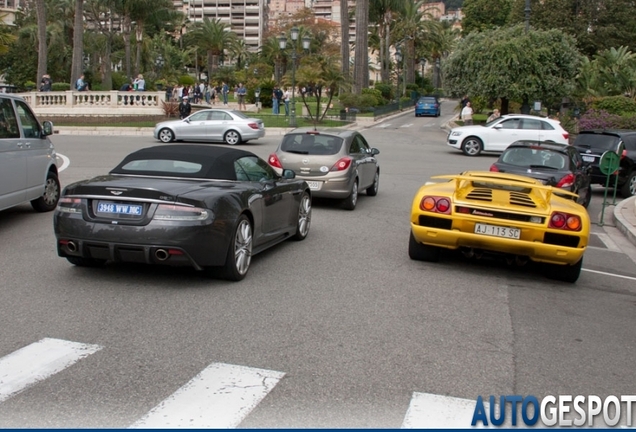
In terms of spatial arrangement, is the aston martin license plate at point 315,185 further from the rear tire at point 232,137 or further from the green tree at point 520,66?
the green tree at point 520,66

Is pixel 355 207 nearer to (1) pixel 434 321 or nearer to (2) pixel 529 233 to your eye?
(2) pixel 529 233

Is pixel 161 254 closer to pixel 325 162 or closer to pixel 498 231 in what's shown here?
pixel 498 231

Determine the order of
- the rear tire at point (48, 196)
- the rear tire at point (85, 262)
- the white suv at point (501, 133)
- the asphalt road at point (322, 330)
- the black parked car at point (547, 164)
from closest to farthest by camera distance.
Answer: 1. the asphalt road at point (322, 330)
2. the rear tire at point (85, 262)
3. the rear tire at point (48, 196)
4. the black parked car at point (547, 164)
5. the white suv at point (501, 133)

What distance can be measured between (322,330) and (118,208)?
2.51 meters

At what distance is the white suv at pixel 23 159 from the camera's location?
414 inches

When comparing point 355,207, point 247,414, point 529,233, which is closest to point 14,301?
point 247,414

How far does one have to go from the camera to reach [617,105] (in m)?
34.5

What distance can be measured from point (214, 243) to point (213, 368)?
222 centimetres

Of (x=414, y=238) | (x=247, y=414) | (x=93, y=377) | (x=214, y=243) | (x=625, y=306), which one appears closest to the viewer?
(x=247, y=414)

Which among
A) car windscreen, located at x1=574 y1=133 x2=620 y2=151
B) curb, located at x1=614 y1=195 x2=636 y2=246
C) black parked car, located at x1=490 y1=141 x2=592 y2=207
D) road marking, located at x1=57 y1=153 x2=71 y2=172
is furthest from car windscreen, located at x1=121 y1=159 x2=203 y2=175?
car windscreen, located at x1=574 y1=133 x2=620 y2=151

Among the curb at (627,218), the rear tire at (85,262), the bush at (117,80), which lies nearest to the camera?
the rear tire at (85,262)

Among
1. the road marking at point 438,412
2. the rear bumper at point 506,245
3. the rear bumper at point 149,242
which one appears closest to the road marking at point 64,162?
the rear bumper at point 149,242

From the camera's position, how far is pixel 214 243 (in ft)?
24.1

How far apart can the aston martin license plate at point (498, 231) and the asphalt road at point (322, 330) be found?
579 millimetres
